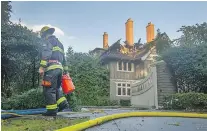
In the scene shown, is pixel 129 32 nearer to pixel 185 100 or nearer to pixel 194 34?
pixel 194 34

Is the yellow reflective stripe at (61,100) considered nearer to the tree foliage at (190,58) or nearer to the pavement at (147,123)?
the pavement at (147,123)

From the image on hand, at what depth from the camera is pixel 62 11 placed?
446 cm

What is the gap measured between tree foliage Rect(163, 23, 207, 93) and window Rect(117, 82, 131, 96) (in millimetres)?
717

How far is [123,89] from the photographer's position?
14.4 ft

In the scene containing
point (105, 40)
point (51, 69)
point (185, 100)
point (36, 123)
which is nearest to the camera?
point (36, 123)

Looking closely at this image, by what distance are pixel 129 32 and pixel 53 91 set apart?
1.47 meters

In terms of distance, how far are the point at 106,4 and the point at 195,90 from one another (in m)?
1.89

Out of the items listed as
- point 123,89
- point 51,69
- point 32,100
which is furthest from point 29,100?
point 123,89

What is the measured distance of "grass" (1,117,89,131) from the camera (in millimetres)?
3654

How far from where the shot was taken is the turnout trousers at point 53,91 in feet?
14.1

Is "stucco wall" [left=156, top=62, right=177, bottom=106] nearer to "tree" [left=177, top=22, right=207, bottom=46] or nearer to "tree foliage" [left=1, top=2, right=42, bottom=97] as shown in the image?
"tree" [left=177, top=22, right=207, bottom=46]

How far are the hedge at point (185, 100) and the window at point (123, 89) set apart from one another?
22.8 inches

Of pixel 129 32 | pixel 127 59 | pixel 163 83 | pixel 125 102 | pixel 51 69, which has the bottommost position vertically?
pixel 125 102

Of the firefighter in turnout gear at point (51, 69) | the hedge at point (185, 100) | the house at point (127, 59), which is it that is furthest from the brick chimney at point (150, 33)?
the firefighter in turnout gear at point (51, 69)
